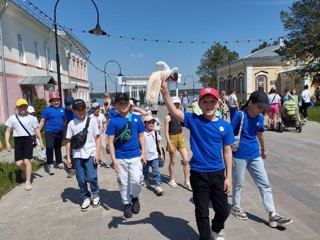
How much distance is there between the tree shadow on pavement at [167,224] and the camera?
3.96 m

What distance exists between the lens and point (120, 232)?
4.11 m

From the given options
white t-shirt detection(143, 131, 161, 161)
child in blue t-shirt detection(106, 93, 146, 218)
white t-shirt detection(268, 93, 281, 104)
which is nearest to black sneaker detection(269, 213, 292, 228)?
child in blue t-shirt detection(106, 93, 146, 218)

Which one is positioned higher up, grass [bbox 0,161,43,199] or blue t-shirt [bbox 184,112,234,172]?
blue t-shirt [bbox 184,112,234,172]

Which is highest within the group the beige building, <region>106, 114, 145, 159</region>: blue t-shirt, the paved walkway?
the beige building

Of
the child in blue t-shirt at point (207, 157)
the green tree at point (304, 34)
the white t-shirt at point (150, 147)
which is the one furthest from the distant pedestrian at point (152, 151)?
the green tree at point (304, 34)

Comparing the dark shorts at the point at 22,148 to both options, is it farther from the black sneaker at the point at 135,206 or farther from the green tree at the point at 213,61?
the green tree at the point at 213,61

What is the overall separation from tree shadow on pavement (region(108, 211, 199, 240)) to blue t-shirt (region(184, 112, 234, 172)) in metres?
1.05

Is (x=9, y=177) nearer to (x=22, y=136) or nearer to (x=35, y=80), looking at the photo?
(x=22, y=136)

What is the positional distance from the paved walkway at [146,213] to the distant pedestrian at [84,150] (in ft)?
1.00

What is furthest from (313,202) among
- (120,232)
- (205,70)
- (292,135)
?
(205,70)

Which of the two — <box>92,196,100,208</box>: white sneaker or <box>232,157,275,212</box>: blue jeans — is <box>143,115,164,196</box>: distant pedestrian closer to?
<box>92,196,100,208</box>: white sneaker

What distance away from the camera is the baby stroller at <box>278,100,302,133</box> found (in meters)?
13.0

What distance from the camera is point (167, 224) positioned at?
14.0 ft

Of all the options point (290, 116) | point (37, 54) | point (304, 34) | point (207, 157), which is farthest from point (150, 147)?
point (304, 34)
